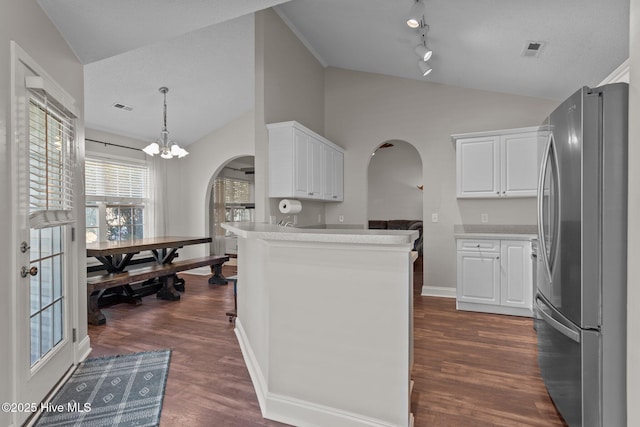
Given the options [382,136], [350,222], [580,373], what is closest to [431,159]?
[382,136]

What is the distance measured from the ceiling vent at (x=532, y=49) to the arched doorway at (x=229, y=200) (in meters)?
5.33

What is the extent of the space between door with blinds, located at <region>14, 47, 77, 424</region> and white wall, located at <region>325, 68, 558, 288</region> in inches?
150

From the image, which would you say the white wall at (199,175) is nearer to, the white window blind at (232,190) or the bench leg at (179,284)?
the white window blind at (232,190)

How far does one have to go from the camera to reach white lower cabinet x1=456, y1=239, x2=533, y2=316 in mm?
3840

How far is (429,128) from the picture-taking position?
194 inches

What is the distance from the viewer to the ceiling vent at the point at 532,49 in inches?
→ 121

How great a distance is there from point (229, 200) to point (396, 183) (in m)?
4.05

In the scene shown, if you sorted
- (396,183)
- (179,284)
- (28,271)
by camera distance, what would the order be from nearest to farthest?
(28,271) → (179,284) → (396,183)

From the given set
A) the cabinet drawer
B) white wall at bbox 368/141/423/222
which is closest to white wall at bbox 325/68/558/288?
the cabinet drawer

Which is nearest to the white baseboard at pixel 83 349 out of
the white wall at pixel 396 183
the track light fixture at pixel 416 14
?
the track light fixture at pixel 416 14

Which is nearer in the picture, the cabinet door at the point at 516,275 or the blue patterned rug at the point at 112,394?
the blue patterned rug at the point at 112,394

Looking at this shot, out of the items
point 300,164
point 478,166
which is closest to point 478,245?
point 478,166

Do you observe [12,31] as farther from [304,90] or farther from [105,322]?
[304,90]

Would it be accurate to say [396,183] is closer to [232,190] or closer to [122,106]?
[232,190]
